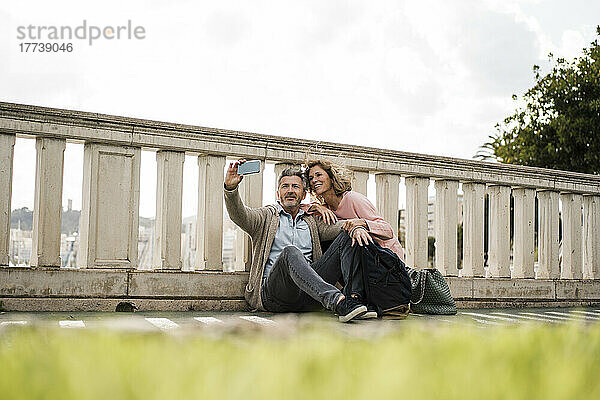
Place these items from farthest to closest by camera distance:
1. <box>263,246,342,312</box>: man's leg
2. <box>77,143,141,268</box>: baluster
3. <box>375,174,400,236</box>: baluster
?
1. <box>375,174,400,236</box>: baluster
2. <box>77,143,141,268</box>: baluster
3. <box>263,246,342,312</box>: man's leg

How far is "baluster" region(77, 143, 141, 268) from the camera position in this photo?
13.8 feet

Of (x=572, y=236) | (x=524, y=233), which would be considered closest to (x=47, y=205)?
(x=524, y=233)

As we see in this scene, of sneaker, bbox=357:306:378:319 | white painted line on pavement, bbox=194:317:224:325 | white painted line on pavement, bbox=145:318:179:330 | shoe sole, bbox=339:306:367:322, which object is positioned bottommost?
white painted line on pavement, bbox=194:317:224:325

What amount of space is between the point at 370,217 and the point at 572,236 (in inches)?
104

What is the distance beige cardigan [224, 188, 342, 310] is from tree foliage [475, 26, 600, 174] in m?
7.72

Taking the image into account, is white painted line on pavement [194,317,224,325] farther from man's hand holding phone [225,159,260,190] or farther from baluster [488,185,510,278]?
baluster [488,185,510,278]

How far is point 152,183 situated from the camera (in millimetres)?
4508

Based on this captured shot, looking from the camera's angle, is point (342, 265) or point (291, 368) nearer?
point (291, 368)

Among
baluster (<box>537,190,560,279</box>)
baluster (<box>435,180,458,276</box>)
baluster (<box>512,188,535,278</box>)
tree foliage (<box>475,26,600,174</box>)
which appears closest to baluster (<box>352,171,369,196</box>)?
baluster (<box>435,180,458,276</box>)

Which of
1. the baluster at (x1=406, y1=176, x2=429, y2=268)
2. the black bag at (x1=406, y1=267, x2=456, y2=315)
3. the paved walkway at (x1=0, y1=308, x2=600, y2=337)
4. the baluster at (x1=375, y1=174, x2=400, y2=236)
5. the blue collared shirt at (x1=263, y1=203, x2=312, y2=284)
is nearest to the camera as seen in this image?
the paved walkway at (x1=0, y1=308, x2=600, y2=337)

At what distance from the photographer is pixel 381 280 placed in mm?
3891

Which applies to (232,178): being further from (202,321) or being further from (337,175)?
(202,321)

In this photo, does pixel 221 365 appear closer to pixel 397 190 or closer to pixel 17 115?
pixel 17 115

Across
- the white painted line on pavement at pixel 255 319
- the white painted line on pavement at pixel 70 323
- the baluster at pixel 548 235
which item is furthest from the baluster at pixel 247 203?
the baluster at pixel 548 235
